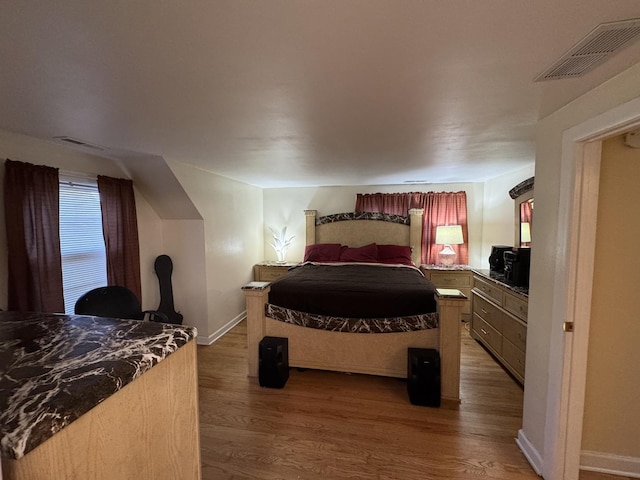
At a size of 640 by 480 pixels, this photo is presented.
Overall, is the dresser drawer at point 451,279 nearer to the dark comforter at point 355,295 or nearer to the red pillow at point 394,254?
the red pillow at point 394,254

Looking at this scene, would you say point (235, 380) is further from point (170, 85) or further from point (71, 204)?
point (170, 85)

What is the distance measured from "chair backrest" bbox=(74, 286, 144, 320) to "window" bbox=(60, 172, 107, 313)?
2.06 ft

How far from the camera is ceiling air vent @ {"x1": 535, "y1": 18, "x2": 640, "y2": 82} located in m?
0.96

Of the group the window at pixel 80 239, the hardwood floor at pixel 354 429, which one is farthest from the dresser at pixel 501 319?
the window at pixel 80 239

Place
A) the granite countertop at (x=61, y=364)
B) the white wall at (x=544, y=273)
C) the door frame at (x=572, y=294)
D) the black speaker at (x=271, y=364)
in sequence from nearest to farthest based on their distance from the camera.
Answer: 1. the granite countertop at (x=61, y=364)
2. the door frame at (x=572, y=294)
3. the white wall at (x=544, y=273)
4. the black speaker at (x=271, y=364)

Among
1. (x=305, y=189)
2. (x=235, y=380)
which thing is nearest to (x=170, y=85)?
(x=235, y=380)

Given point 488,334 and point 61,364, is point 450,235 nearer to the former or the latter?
point 488,334

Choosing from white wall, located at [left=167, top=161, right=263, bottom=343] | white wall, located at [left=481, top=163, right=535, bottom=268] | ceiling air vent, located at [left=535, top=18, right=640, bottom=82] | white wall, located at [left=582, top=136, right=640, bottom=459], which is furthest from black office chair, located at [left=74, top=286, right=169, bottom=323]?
white wall, located at [left=481, top=163, right=535, bottom=268]

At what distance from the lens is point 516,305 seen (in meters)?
2.48

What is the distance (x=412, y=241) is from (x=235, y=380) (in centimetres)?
327

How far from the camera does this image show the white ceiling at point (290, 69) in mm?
894

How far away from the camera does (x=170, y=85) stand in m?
1.36

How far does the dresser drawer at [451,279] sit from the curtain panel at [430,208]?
1.57 ft

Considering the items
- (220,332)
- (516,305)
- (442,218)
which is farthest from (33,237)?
(442,218)
